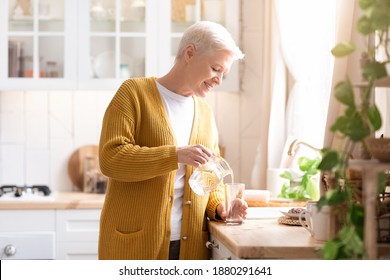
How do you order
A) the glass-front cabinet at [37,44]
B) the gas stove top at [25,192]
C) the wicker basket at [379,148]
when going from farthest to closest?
the glass-front cabinet at [37,44], the gas stove top at [25,192], the wicker basket at [379,148]

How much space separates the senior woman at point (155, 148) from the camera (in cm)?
211

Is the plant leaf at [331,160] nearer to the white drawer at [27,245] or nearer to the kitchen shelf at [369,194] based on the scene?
the kitchen shelf at [369,194]

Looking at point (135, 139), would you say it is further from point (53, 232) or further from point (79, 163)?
point (79, 163)

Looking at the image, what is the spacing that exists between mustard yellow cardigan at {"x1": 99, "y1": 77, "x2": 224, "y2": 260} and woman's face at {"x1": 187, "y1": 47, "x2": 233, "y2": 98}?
114 millimetres

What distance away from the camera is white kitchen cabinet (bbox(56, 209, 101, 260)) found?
318 centimetres

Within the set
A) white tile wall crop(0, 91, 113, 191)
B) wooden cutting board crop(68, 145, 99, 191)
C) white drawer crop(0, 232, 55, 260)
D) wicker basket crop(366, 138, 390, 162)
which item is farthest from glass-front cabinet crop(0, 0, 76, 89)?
wicker basket crop(366, 138, 390, 162)

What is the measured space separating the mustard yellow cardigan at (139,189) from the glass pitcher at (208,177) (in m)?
0.06

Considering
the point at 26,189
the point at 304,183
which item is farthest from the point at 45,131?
the point at 304,183


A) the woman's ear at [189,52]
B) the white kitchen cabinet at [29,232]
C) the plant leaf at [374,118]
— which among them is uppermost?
the woman's ear at [189,52]

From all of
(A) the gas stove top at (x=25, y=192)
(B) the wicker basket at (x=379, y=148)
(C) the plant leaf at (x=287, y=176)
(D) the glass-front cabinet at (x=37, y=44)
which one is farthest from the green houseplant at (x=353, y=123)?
(D) the glass-front cabinet at (x=37, y=44)

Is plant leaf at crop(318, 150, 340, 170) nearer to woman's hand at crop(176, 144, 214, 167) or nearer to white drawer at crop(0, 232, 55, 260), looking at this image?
woman's hand at crop(176, 144, 214, 167)
